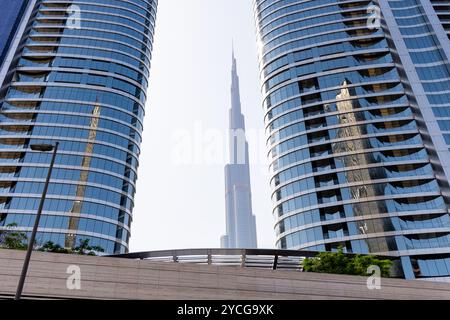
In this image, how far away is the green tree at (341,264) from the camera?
2730cm

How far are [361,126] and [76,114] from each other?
50037 millimetres

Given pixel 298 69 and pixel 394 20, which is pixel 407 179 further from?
pixel 394 20

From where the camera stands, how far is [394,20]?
79.7 m

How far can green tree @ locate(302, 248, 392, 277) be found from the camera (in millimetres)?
27297

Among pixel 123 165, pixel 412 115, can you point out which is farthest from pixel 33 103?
pixel 412 115

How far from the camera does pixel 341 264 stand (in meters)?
28.4

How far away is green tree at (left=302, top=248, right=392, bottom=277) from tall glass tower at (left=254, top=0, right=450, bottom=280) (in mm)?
32777
